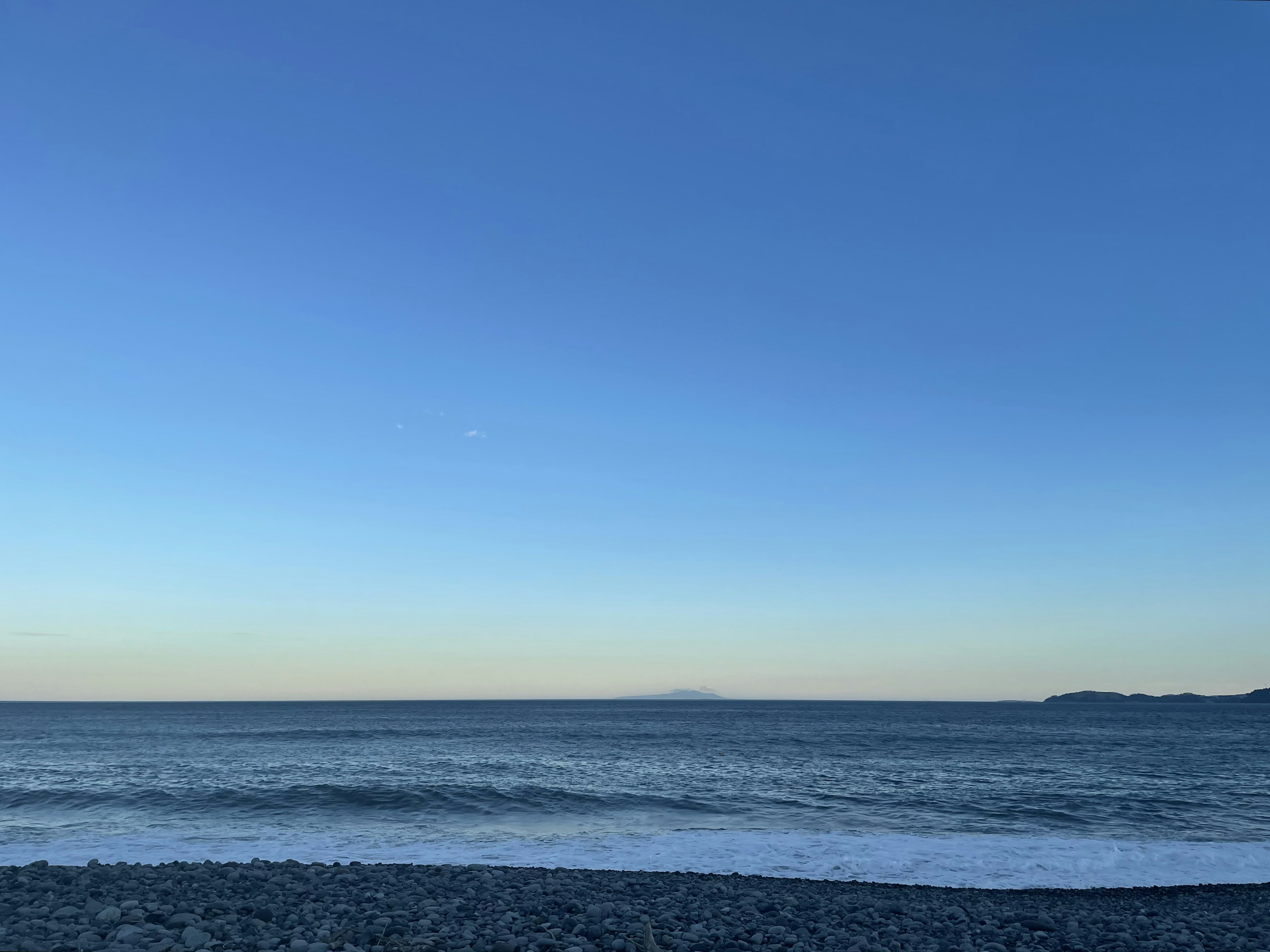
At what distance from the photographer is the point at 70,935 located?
10.5 meters

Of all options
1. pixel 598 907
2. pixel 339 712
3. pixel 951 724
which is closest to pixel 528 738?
pixel 598 907

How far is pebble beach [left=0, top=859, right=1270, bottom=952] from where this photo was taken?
1093 centimetres

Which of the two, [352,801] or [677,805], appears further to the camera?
[352,801]

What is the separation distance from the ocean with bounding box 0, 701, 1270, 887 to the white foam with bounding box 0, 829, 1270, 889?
0.10 meters

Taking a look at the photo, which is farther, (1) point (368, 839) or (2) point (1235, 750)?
(2) point (1235, 750)

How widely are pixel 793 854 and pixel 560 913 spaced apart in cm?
967

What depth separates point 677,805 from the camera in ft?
94.3

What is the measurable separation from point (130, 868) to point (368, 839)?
7061 millimetres

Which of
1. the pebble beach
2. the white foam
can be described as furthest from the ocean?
the pebble beach

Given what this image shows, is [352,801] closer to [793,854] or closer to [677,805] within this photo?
[677,805]

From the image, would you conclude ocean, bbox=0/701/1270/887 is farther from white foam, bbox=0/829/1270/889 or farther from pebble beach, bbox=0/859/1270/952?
pebble beach, bbox=0/859/1270/952

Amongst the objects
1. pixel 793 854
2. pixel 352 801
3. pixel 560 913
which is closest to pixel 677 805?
pixel 793 854

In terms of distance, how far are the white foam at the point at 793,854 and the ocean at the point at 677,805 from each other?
99 millimetres

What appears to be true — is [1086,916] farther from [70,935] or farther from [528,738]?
[528,738]
